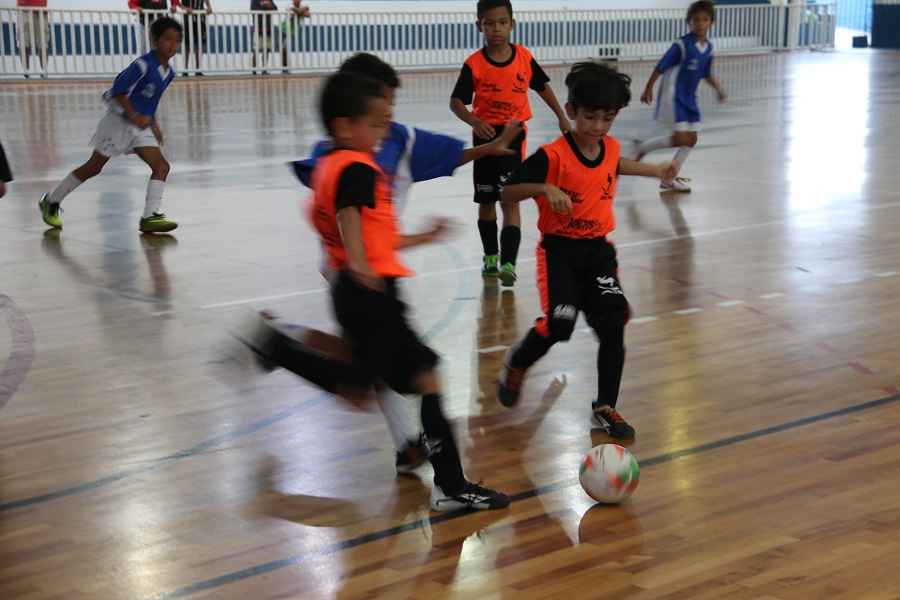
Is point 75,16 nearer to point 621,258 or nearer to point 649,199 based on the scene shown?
point 649,199

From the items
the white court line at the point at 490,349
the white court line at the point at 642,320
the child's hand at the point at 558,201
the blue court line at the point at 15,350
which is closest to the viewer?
the child's hand at the point at 558,201

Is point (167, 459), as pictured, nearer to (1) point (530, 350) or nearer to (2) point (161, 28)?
(1) point (530, 350)

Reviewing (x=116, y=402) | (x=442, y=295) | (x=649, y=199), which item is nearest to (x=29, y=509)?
(x=116, y=402)

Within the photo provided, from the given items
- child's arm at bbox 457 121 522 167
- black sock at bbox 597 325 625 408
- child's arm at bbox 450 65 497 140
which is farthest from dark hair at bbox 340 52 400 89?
child's arm at bbox 450 65 497 140

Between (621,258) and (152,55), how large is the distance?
364cm

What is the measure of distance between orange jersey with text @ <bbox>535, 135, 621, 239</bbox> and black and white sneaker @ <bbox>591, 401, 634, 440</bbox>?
0.65 m

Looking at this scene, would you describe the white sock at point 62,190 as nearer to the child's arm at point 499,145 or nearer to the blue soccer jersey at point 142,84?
the blue soccer jersey at point 142,84

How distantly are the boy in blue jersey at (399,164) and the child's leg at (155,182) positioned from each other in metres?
4.42

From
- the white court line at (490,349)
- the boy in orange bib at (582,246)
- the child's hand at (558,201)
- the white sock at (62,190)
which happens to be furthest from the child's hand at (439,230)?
the white sock at (62,190)

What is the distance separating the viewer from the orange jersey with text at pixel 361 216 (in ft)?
12.8

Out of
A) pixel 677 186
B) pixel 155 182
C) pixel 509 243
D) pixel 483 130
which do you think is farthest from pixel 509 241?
pixel 677 186

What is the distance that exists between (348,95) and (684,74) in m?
7.90

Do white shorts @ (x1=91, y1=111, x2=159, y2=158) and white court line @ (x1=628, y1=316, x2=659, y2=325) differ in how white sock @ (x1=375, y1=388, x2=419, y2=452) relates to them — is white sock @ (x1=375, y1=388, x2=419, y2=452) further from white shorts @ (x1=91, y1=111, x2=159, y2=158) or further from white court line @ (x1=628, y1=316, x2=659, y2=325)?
white shorts @ (x1=91, y1=111, x2=159, y2=158)

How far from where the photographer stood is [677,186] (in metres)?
11.2
